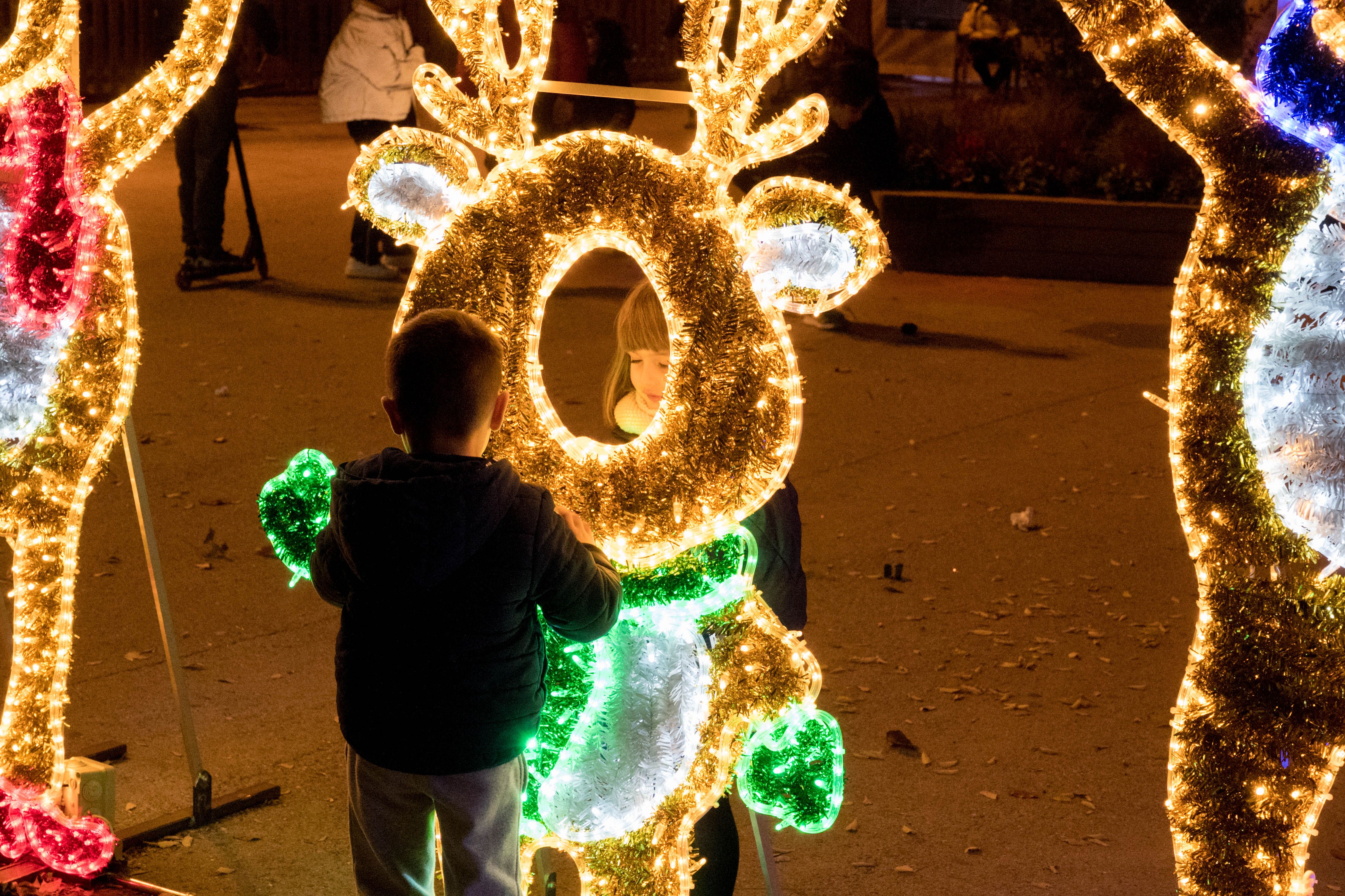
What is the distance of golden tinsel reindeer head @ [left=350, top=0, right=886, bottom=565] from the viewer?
2.44 m

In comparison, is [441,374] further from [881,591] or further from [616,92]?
[881,591]

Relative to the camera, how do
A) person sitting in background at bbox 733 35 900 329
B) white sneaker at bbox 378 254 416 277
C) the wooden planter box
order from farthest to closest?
the wooden planter box
white sneaker at bbox 378 254 416 277
person sitting in background at bbox 733 35 900 329

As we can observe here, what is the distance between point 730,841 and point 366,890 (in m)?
0.91

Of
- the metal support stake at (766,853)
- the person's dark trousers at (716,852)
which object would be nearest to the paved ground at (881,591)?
the person's dark trousers at (716,852)

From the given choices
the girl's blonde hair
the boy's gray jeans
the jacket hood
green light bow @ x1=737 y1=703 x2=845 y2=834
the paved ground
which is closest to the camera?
the jacket hood

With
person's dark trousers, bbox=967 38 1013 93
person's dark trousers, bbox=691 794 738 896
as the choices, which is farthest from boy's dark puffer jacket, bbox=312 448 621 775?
person's dark trousers, bbox=967 38 1013 93

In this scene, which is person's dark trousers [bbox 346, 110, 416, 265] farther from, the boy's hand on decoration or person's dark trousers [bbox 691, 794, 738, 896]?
the boy's hand on decoration

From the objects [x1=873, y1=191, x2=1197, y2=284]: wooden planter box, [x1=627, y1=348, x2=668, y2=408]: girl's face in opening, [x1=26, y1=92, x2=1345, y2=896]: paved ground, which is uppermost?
[x1=627, y1=348, x2=668, y2=408]: girl's face in opening

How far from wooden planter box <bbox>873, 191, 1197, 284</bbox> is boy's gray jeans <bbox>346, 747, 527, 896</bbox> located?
909cm

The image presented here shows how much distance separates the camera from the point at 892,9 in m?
28.7

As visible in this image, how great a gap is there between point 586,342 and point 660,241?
6.06m

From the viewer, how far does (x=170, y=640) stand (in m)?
3.61

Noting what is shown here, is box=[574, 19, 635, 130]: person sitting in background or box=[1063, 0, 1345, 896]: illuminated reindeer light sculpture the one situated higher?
box=[1063, 0, 1345, 896]: illuminated reindeer light sculpture

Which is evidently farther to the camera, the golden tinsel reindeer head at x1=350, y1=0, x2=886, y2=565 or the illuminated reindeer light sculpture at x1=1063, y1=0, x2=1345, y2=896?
the golden tinsel reindeer head at x1=350, y1=0, x2=886, y2=565
